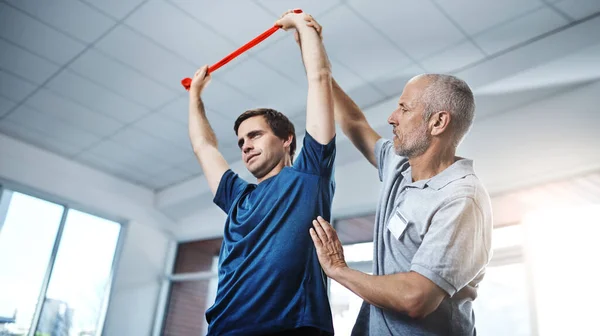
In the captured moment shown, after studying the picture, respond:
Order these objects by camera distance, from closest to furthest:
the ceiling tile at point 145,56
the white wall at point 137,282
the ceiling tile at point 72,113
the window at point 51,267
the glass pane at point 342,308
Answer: the ceiling tile at point 145,56, the glass pane at point 342,308, the ceiling tile at point 72,113, the window at point 51,267, the white wall at point 137,282

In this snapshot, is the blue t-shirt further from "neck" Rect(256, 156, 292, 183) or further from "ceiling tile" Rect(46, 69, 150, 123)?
"ceiling tile" Rect(46, 69, 150, 123)

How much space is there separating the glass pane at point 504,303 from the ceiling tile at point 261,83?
215cm

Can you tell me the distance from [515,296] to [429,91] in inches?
90.2

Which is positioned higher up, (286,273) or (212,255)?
(212,255)

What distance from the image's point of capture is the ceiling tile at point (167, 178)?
5824mm

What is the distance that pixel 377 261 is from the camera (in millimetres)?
1312

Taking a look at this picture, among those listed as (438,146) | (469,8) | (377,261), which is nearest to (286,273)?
(377,261)

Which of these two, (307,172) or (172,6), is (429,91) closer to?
(307,172)

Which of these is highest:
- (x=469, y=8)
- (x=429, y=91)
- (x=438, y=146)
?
(x=469, y=8)

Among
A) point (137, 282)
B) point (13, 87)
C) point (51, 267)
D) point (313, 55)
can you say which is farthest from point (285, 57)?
point (137, 282)

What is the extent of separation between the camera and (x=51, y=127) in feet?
16.5

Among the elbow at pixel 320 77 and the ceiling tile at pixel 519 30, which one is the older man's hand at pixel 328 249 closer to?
the elbow at pixel 320 77

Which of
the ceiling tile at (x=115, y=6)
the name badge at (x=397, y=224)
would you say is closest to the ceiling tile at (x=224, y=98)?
the ceiling tile at (x=115, y=6)

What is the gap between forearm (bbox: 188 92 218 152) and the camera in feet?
5.71
